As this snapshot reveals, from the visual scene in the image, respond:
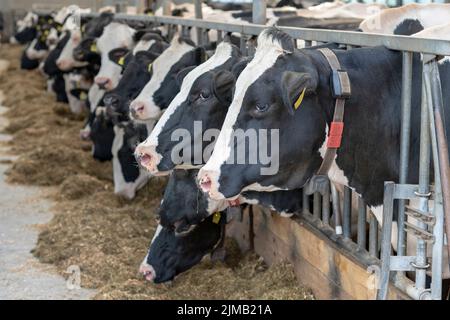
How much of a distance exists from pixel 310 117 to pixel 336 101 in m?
0.13

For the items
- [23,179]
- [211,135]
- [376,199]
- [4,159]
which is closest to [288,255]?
[211,135]

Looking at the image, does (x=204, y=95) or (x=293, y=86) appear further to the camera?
(x=204, y=95)

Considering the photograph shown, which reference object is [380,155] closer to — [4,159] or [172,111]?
[172,111]

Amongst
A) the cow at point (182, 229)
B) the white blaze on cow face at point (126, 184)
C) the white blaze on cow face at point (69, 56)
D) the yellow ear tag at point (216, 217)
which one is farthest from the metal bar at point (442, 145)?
the white blaze on cow face at point (69, 56)

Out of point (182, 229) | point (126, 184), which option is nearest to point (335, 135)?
point (182, 229)

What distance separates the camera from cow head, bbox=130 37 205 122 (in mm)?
5262

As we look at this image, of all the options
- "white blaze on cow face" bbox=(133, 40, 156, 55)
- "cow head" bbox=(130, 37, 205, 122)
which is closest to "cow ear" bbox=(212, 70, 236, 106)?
"cow head" bbox=(130, 37, 205, 122)

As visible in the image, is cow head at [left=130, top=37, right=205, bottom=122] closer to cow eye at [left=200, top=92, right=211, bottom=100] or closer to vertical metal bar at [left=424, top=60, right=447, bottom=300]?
cow eye at [left=200, top=92, right=211, bottom=100]

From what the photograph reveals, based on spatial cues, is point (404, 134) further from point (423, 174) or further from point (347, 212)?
point (347, 212)

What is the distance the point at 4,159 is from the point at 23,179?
49.7 inches

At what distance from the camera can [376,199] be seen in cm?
329

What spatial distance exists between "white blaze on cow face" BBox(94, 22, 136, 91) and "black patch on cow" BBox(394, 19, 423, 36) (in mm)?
4293

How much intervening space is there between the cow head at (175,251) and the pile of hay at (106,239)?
0.08 m

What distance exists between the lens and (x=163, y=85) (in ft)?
17.5
